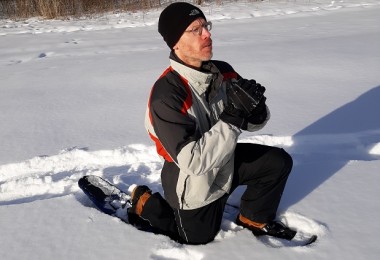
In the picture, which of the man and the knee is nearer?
the man

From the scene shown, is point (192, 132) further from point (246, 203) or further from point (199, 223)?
point (246, 203)

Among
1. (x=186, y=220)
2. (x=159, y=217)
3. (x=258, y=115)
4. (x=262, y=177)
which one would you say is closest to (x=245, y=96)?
(x=258, y=115)

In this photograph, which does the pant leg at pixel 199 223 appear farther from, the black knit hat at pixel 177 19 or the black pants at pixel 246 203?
the black knit hat at pixel 177 19

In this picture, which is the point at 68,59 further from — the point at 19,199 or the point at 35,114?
the point at 19,199

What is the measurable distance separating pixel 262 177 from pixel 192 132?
1.80 ft

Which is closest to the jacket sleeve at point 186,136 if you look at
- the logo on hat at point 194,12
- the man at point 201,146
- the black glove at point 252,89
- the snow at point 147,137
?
the man at point 201,146

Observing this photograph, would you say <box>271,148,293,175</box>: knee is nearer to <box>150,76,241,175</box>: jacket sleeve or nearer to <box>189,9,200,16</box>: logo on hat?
<box>150,76,241,175</box>: jacket sleeve

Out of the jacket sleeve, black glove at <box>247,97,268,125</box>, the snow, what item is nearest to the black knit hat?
the jacket sleeve

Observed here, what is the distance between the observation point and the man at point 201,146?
62.6 inches

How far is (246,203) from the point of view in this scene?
1994 mm

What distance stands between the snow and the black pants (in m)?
0.09

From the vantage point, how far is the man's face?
1671mm

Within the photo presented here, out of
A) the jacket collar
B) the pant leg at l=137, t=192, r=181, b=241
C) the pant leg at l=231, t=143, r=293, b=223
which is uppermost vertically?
the jacket collar

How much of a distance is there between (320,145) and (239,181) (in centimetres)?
103
